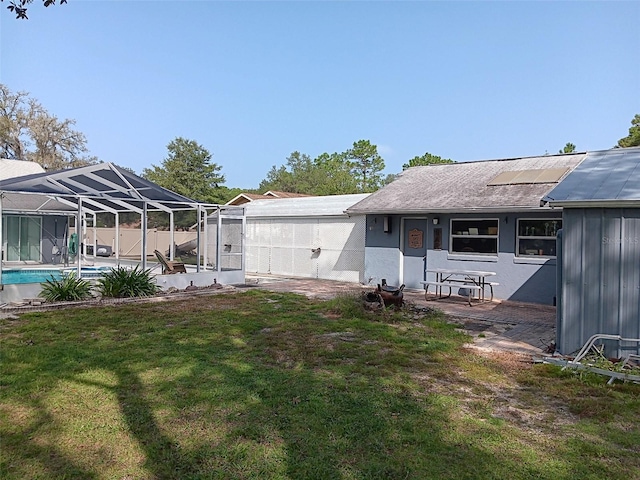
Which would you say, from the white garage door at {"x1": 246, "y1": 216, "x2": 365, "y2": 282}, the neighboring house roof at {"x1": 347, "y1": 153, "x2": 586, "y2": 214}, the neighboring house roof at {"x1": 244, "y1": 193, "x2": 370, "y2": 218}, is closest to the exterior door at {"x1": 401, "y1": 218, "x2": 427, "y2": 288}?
the neighboring house roof at {"x1": 347, "y1": 153, "x2": 586, "y2": 214}

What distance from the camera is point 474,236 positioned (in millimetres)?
12242

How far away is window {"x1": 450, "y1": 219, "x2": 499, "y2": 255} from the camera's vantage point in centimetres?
1191

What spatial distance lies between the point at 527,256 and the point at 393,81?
13944 millimetres

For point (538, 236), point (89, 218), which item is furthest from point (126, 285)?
point (89, 218)

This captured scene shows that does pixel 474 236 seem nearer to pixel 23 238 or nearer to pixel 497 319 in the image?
pixel 497 319

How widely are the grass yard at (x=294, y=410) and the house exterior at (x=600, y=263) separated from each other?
2.97 ft

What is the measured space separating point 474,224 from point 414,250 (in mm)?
2040

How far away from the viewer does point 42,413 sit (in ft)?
12.8

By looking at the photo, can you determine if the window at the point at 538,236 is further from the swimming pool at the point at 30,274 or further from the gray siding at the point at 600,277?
the swimming pool at the point at 30,274

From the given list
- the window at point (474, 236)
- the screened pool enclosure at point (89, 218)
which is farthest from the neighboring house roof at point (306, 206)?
the window at point (474, 236)

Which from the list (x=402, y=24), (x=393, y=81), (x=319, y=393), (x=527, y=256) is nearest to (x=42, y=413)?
(x=319, y=393)

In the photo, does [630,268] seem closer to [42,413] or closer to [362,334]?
[362,334]

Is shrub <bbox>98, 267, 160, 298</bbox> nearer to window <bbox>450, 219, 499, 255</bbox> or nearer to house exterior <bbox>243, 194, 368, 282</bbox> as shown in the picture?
house exterior <bbox>243, 194, 368, 282</bbox>

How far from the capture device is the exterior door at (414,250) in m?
13.3
